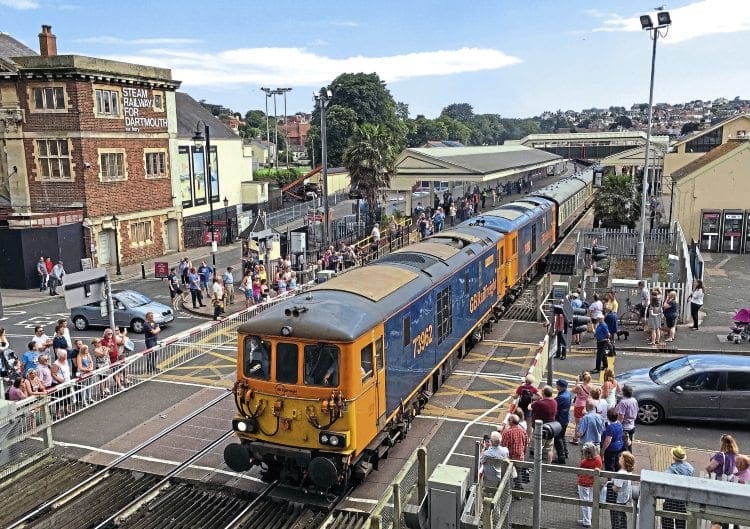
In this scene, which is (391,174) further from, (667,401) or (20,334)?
(667,401)

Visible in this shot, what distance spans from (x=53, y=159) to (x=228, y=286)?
13.8m

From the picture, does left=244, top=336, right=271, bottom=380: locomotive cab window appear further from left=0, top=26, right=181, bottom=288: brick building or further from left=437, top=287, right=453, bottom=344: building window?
left=0, top=26, right=181, bottom=288: brick building

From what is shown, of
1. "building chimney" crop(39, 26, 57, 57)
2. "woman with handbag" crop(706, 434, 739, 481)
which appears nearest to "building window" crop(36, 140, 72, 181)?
"building chimney" crop(39, 26, 57, 57)

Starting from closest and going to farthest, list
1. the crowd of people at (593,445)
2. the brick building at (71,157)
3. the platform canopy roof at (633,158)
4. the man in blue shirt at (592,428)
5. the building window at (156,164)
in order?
the crowd of people at (593,445) → the man in blue shirt at (592,428) → the brick building at (71,157) → the building window at (156,164) → the platform canopy roof at (633,158)

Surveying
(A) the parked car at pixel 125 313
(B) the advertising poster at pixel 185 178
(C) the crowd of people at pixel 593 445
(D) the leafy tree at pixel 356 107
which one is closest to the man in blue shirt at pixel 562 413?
(C) the crowd of people at pixel 593 445

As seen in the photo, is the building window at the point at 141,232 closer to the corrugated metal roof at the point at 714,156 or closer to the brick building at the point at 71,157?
the brick building at the point at 71,157

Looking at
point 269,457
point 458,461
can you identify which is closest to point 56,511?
point 269,457

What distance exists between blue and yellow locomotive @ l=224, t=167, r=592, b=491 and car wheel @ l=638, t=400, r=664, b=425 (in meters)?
4.16

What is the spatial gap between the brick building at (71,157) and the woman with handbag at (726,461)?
1125 inches

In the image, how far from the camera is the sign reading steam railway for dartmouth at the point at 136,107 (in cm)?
3397

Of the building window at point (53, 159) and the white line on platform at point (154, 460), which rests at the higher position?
the building window at point (53, 159)

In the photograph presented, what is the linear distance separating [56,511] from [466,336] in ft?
32.7

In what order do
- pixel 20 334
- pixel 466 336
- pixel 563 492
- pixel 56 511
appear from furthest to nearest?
pixel 20 334 → pixel 466 336 → pixel 56 511 → pixel 563 492

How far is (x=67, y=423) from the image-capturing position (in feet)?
45.8
